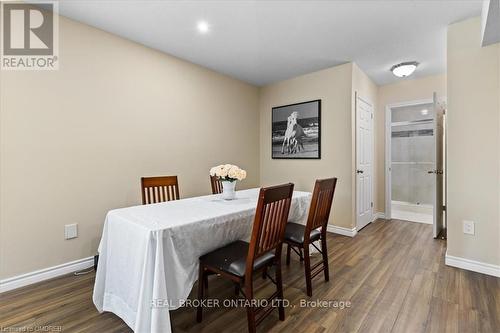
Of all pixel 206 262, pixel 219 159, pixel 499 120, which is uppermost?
pixel 499 120

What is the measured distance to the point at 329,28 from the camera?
2.51 metres

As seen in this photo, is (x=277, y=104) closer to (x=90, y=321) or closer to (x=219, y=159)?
(x=219, y=159)

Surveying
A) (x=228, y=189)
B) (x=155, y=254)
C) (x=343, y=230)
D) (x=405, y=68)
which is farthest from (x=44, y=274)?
(x=405, y=68)

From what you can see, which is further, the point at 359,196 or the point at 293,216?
the point at 359,196

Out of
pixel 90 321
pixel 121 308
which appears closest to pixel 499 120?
pixel 121 308

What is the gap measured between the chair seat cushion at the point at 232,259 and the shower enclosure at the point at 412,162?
406 cm

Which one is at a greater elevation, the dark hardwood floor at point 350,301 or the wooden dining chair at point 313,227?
the wooden dining chair at point 313,227

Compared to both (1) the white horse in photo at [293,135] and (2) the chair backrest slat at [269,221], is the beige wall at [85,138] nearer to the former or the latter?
(1) the white horse in photo at [293,135]

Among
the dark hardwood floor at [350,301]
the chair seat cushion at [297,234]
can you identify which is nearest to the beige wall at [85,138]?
the dark hardwood floor at [350,301]

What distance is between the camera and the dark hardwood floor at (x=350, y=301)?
5.24 feet

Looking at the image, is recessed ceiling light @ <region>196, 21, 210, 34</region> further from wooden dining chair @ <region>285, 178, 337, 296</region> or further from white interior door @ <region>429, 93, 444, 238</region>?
white interior door @ <region>429, 93, 444, 238</region>

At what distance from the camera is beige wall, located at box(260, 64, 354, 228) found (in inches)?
136

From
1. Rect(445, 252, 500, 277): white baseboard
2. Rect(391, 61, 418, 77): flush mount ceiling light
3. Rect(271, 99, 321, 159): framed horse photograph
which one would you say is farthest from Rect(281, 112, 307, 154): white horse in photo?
Rect(445, 252, 500, 277): white baseboard

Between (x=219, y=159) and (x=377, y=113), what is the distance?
3042mm
